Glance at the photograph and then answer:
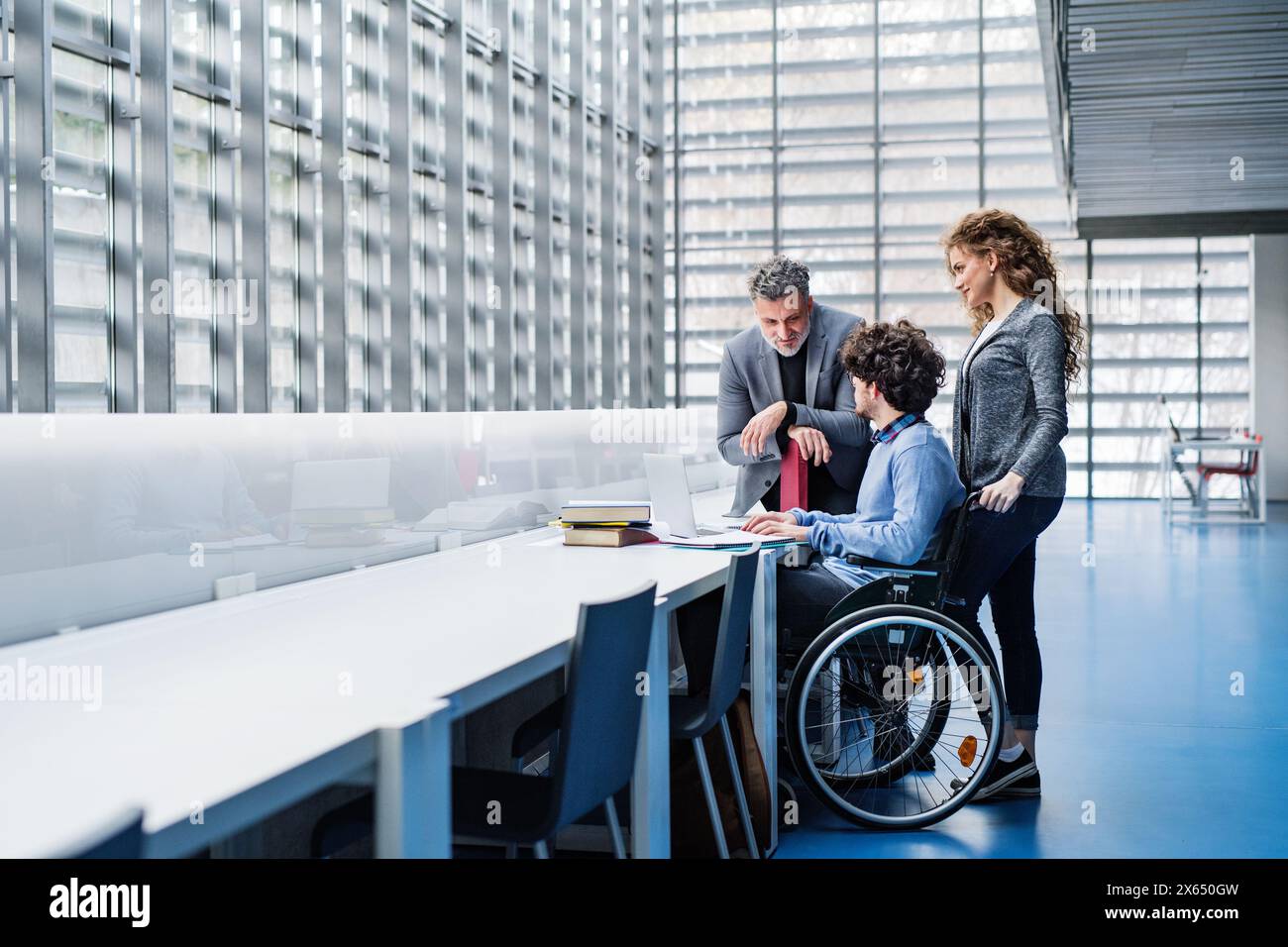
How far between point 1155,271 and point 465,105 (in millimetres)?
11866

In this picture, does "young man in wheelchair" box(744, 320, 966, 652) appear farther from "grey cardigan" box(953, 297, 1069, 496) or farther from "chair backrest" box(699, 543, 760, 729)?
"chair backrest" box(699, 543, 760, 729)

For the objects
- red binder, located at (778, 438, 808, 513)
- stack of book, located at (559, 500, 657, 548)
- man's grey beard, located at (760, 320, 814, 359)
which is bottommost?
stack of book, located at (559, 500, 657, 548)

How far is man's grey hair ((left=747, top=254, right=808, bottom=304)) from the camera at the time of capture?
13.6 feet

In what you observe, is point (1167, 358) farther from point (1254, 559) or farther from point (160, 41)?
point (160, 41)

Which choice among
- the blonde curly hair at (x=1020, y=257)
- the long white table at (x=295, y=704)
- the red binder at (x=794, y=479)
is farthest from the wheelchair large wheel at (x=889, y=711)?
the blonde curly hair at (x=1020, y=257)

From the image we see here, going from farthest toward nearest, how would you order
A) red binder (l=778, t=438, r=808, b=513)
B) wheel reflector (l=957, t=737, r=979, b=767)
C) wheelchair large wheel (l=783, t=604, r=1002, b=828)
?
red binder (l=778, t=438, r=808, b=513), wheel reflector (l=957, t=737, r=979, b=767), wheelchair large wheel (l=783, t=604, r=1002, b=828)

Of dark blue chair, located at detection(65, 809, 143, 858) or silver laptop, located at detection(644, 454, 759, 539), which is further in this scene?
silver laptop, located at detection(644, 454, 759, 539)

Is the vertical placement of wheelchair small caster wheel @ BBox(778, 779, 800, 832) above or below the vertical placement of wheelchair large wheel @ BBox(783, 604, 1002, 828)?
below

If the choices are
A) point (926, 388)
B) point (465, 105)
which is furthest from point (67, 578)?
point (465, 105)

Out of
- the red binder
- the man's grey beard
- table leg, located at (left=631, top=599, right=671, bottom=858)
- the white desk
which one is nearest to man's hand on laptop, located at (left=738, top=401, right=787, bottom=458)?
the red binder

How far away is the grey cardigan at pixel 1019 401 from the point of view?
3.68m

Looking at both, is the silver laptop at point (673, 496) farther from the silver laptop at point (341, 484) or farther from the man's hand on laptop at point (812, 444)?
the silver laptop at point (341, 484)

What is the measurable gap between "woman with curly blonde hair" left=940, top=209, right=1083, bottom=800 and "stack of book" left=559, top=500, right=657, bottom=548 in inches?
40.6

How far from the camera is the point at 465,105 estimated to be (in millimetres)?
5789
